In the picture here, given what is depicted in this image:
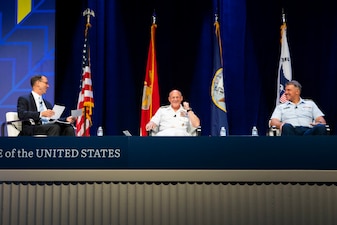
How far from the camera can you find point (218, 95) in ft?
22.5

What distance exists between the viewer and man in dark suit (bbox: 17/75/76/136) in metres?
5.37

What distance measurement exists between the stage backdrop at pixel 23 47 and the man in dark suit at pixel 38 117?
967 millimetres

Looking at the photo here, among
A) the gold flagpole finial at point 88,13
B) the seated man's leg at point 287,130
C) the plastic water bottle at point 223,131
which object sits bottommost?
the seated man's leg at point 287,130

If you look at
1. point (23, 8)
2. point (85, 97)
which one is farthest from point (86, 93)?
point (23, 8)

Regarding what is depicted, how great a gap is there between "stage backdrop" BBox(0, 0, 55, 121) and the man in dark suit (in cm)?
97

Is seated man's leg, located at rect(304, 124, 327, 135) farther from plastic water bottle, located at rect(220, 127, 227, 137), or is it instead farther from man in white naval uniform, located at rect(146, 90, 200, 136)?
plastic water bottle, located at rect(220, 127, 227, 137)

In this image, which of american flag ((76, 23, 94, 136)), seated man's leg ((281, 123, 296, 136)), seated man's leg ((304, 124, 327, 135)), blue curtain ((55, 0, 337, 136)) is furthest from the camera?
blue curtain ((55, 0, 337, 136))

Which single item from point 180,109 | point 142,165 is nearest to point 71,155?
point 142,165

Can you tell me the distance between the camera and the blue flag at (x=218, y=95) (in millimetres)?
6795

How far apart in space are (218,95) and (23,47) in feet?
8.66

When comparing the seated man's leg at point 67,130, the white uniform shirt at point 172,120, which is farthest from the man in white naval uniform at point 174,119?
the seated man's leg at point 67,130

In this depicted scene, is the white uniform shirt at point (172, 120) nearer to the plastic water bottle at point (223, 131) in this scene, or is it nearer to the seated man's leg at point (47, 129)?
the plastic water bottle at point (223, 131)

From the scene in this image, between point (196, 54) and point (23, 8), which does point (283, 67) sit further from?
point (23, 8)

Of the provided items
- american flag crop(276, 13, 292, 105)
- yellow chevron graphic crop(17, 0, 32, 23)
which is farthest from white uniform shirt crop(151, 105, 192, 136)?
yellow chevron graphic crop(17, 0, 32, 23)
